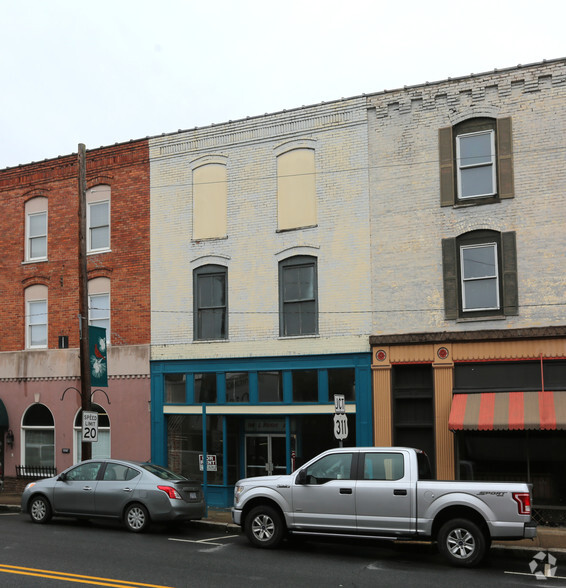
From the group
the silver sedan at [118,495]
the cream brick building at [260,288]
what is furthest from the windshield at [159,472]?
the cream brick building at [260,288]

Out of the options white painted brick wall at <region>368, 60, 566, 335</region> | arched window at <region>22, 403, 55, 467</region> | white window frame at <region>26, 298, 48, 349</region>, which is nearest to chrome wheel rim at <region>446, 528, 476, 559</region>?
white painted brick wall at <region>368, 60, 566, 335</region>

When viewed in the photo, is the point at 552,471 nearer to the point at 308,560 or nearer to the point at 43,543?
the point at 308,560

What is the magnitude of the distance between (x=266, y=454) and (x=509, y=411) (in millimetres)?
6837

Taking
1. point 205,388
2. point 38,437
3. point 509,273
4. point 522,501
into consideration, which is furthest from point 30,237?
point 522,501

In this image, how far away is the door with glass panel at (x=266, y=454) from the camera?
2042 centimetres

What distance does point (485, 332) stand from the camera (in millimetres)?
17781

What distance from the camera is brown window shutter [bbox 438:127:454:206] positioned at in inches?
733

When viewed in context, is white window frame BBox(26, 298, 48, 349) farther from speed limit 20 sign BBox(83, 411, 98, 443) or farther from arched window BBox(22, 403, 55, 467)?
speed limit 20 sign BBox(83, 411, 98, 443)

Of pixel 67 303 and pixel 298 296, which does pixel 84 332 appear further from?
pixel 298 296

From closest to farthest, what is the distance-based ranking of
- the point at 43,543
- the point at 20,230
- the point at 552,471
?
the point at 43,543 < the point at 552,471 < the point at 20,230

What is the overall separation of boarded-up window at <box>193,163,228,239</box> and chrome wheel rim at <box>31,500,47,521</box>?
8378 millimetres

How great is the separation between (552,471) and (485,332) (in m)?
3.34

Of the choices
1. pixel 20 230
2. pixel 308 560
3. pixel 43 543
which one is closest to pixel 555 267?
pixel 308 560

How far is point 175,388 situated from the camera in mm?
21734
